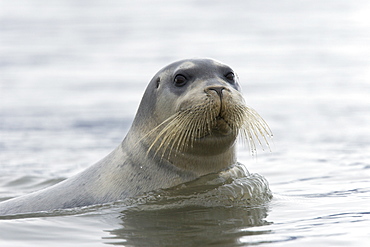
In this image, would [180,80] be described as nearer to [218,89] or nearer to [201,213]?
[218,89]

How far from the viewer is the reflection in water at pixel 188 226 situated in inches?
200

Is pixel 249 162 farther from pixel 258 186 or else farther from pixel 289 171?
pixel 258 186

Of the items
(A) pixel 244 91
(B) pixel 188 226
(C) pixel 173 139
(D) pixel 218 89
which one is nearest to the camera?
(B) pixel 188 226

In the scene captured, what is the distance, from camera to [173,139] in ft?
20.5

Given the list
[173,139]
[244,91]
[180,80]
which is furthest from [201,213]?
[244,91]

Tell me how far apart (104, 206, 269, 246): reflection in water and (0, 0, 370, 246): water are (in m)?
0.01

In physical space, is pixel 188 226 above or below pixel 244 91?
below

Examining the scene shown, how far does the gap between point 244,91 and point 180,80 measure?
9986 millimetres

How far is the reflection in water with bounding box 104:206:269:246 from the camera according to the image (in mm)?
5086

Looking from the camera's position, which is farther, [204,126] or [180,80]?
[180,80]

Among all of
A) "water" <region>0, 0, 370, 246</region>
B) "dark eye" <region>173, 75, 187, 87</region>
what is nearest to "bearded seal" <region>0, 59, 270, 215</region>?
"dark eye" <region>173, 75, 187, 87</region>

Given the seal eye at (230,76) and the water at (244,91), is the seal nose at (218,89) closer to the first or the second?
the seal eye at (230,76)

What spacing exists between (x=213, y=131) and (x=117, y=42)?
787 inches

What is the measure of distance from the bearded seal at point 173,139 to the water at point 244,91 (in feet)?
0.86
